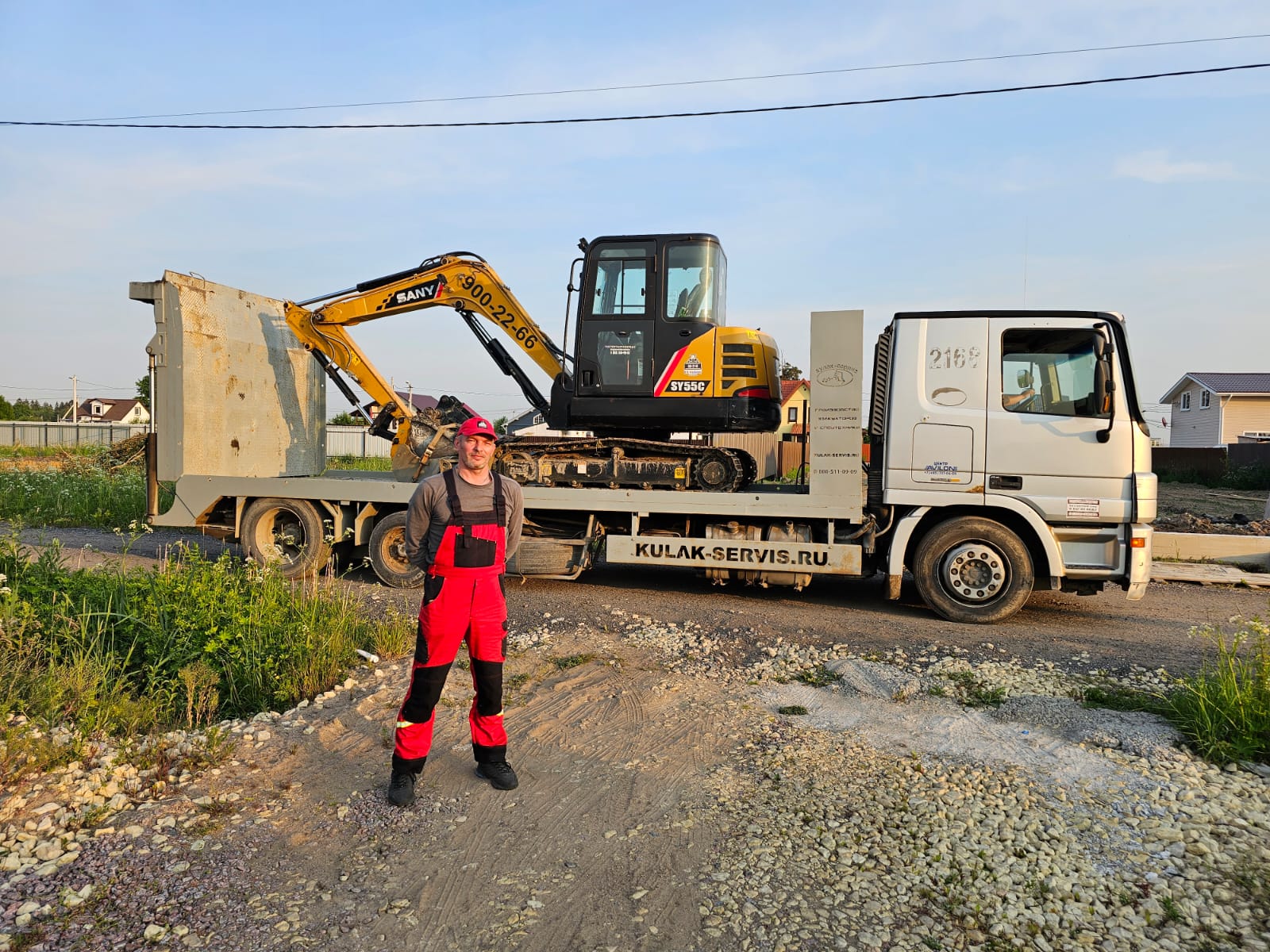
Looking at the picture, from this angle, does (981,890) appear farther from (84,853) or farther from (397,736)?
(84,853)

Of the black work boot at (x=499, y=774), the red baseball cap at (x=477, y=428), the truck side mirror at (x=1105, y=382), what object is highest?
the truck side mirror at (x=1105, y=382)

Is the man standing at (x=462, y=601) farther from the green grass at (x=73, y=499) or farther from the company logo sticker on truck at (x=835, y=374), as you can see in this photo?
the green grass at (x=73, y=499)

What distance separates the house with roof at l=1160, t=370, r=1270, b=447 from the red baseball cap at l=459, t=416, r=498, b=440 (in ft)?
132

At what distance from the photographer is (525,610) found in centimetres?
801

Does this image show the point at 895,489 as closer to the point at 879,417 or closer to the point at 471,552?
the point at 879,417

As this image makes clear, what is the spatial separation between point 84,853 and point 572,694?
2828 millimetres

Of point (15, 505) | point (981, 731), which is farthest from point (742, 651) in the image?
Answer: point (15, 505)

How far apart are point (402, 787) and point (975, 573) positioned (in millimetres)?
5635

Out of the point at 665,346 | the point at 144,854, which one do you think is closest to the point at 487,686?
the point at 144,854

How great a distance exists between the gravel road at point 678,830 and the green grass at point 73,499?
10771 mm

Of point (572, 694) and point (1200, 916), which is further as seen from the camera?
point (572, 694)

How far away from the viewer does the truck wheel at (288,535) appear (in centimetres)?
934

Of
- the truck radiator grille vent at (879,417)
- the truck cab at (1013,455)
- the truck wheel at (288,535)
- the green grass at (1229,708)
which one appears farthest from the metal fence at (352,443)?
the green grass at (1229,708)

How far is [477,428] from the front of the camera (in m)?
4.29
